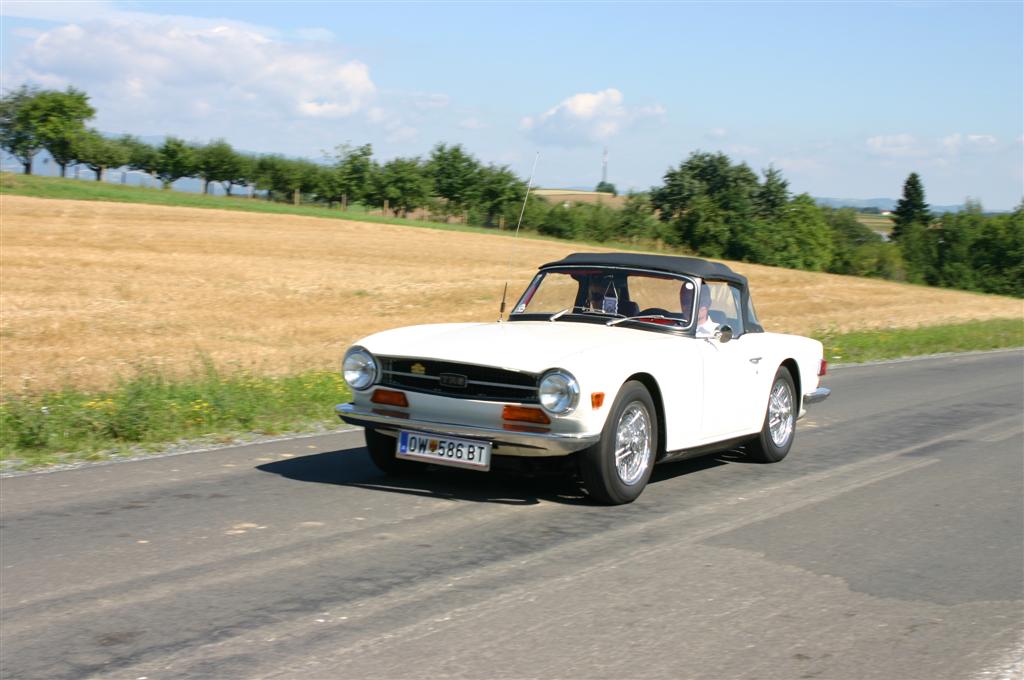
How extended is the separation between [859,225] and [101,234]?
308ft

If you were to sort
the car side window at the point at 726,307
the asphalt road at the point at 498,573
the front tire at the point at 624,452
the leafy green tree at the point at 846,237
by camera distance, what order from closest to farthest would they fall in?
the asphalt road at the point at 498,573
the front tire at the point at 624,452
the car side window at the point at 726,307
the leafy green tree at the point at 846,237

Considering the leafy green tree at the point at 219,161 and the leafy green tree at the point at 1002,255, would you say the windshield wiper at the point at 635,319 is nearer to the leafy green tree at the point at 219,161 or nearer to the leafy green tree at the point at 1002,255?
the leafy green tree at the point at 1002,255

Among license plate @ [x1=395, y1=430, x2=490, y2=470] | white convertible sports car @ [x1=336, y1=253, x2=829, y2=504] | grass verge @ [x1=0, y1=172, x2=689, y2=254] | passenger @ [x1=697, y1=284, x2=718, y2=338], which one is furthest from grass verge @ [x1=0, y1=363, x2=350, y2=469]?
grass verge @ [x1=0, y1=172, x2=689, y2=254]

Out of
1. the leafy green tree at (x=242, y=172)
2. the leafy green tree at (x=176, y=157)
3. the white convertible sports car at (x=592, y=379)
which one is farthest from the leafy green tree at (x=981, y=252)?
the white convertible sports car at (x=592, y=379)

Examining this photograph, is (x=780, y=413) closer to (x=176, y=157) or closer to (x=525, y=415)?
(x=525, y=415)

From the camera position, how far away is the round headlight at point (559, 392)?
20.0ft

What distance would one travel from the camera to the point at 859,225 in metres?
115

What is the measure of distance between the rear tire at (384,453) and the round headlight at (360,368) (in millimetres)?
393

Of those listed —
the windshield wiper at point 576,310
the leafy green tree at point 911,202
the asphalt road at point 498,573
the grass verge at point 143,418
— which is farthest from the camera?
the leafy green tree at point 911,202

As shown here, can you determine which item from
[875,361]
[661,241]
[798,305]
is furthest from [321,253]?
[661,241]

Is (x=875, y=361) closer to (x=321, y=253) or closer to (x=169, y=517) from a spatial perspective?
(x=169, y=517)

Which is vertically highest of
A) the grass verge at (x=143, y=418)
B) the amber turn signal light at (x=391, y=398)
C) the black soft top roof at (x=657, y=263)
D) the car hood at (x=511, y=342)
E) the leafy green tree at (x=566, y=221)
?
the leafy green tree at (x=566, y=221)

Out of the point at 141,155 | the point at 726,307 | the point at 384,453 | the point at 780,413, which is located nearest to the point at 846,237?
the point at 141,155

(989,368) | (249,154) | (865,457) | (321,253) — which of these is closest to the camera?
(865,457)
